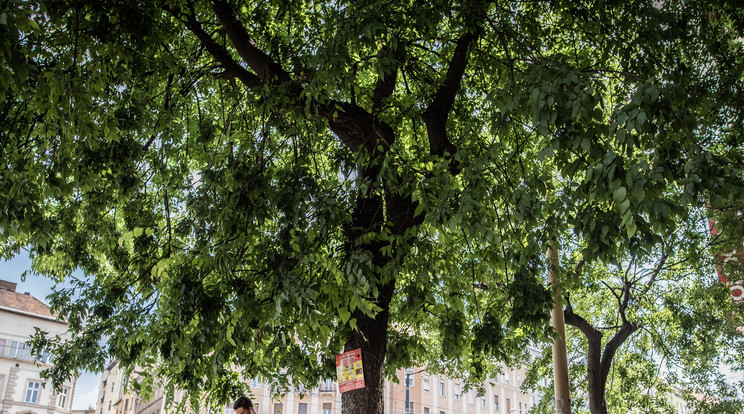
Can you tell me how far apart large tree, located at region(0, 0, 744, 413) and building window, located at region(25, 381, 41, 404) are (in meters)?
47.8

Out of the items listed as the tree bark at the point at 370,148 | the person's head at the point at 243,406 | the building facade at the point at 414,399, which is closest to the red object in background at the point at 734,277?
the tree bark at the point at 370,148

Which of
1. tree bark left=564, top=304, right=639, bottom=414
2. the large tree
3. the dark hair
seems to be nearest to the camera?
the large tree

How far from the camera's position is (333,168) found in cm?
691

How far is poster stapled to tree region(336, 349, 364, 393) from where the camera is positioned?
18.2 feet

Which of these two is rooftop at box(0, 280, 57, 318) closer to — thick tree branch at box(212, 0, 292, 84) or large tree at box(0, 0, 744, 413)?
large tree at box(0, 0, 744, 413)

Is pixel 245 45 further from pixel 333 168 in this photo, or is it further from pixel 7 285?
pixel 7 285

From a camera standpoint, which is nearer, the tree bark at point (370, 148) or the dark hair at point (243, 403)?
the tree bark at point (370, 148)

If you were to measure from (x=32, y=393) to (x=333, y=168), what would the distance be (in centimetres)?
5108

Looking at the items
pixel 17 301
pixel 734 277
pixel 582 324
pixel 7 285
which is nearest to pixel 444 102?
pixel 734 277

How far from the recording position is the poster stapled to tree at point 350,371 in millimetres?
5555

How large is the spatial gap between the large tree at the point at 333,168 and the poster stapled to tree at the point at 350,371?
0.09 meters

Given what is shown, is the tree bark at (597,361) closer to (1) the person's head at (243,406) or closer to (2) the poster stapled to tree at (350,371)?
(2) the poster stapled to tree at (350,371)

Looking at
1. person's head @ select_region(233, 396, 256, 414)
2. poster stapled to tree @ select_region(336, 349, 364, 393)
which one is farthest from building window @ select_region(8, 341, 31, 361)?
poster stapled to tree @ select_region(336, 349, 364, 393)

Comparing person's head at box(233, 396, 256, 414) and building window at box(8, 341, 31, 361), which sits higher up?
building window at box(8, 341, 31, 361)
